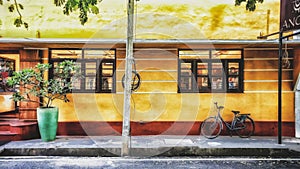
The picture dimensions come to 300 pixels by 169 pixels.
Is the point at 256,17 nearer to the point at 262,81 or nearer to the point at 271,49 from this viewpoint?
the point at 271,49

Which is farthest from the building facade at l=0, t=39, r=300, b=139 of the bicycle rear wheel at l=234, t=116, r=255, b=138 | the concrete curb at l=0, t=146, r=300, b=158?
the concrete curb at l=0, t=146, r=300, b=158

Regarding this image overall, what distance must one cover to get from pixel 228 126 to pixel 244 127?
1.81 ft

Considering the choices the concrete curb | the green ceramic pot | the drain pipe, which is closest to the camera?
the concrete curb

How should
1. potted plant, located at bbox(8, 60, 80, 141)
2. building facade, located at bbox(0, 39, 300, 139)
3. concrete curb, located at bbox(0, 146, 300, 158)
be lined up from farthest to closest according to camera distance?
building facade, located at bbox(0, 39, 300, 139)
potted plant, located at bbox(8, 60, 80, 141)
concrete curb, located at bbox(0, 146, 300, 158)

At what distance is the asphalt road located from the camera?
258 inches

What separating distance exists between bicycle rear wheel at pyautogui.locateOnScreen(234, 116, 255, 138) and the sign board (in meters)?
3.23

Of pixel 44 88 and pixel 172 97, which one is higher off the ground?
pixel 44 88

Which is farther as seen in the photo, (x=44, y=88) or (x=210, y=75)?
(x=210, y=75)

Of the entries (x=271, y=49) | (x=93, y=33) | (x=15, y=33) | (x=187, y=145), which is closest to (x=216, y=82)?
(x=271, y=49)

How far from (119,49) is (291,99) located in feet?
21.0

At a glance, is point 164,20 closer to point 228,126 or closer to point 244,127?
point 228,126

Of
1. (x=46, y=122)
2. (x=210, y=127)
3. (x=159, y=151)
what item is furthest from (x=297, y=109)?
(x=46, y=122)

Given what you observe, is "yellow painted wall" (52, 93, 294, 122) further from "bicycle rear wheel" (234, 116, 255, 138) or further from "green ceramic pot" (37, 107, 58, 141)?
"green ceramic pot" (37, 107, 58, 141)

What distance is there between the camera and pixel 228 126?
30.6ft
